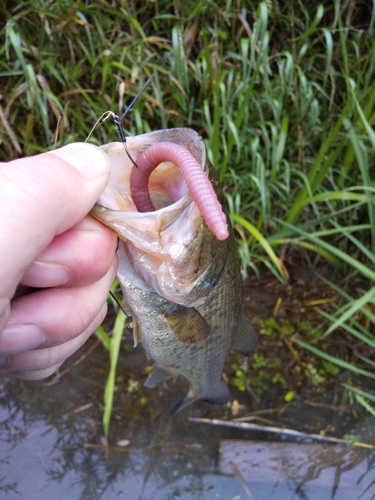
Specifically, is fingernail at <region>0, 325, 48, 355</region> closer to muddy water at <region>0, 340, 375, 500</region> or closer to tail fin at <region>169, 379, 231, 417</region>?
tail fin at <region>169, 379, 231, 417</region>

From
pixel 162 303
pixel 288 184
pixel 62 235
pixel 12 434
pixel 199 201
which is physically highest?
pixel 199 201

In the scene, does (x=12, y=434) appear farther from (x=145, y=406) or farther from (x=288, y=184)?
(x=288, y=184)

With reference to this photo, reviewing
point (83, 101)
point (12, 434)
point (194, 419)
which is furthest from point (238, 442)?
point (83, 101)

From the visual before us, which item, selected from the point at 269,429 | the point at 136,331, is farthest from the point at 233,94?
the point at 269,429

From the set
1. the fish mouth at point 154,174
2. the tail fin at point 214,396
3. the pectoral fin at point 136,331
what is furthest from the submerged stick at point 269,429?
the fish mouth at point 154,174

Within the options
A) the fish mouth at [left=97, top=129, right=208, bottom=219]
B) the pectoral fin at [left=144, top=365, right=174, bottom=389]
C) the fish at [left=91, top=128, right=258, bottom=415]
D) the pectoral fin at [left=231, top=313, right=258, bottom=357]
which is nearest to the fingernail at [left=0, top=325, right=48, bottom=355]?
the fish at [left=91, top=128, right=258, bottom=415]

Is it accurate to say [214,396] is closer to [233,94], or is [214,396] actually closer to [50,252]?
[50,252]
